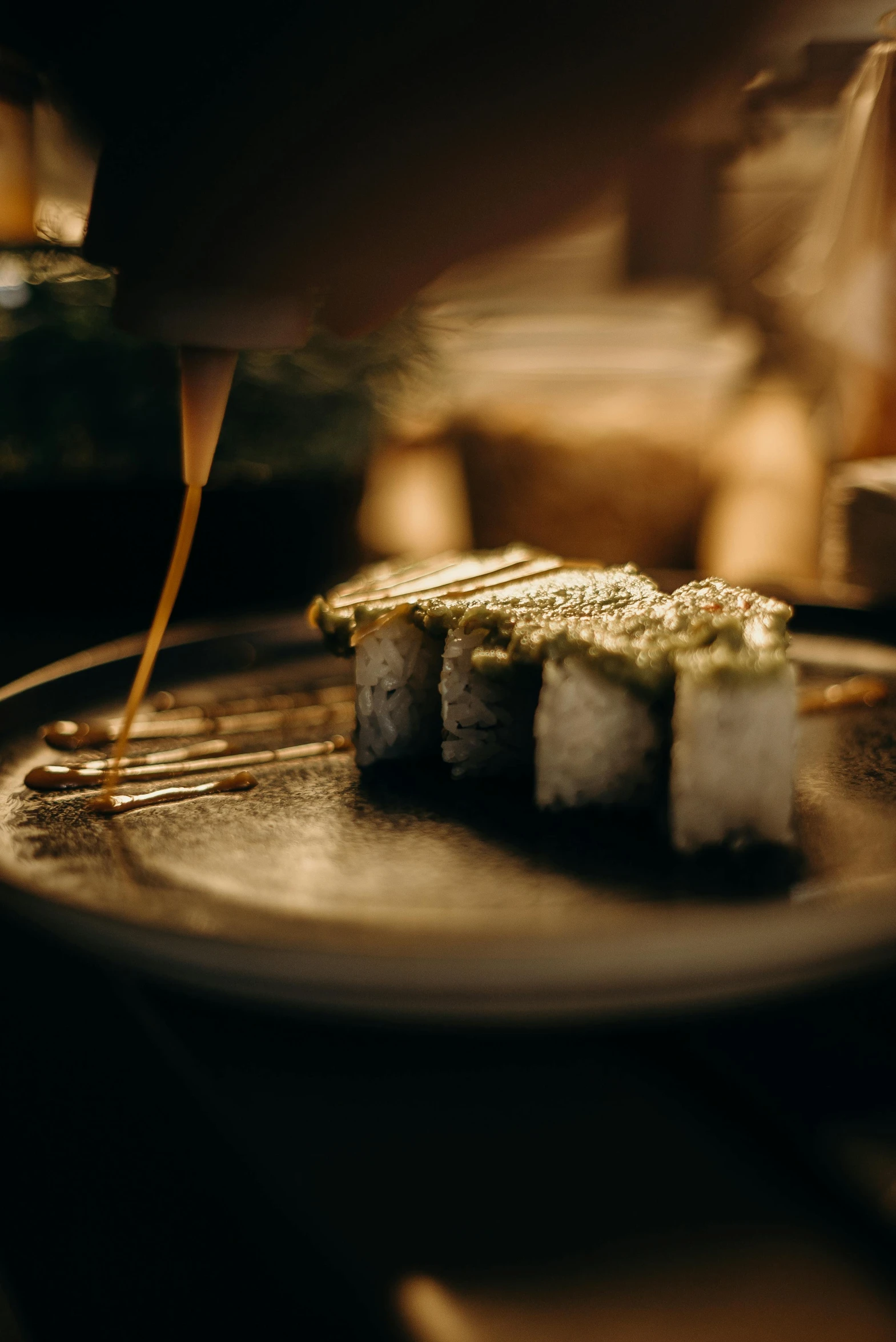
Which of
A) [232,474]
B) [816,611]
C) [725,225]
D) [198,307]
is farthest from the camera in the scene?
[725,225]

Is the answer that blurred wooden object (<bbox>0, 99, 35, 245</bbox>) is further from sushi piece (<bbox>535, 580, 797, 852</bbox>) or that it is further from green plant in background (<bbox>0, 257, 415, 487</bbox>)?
green plant in background (<bbox>0, 257, 415, 487</bbox>)

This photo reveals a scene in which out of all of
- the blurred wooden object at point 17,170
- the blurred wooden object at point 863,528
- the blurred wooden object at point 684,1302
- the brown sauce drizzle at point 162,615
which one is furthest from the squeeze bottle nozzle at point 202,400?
the blurred wooden object at point 863,528

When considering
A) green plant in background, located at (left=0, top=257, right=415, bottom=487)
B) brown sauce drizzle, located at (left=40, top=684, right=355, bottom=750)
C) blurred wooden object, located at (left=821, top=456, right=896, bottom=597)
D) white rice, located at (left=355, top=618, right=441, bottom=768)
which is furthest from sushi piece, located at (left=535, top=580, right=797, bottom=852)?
green plant in background, located at (left=0, top=257, right=415, bottom=487)

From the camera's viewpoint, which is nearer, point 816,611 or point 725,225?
point 816,611

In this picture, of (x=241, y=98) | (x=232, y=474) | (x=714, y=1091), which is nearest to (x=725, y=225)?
(x=232, y=474)

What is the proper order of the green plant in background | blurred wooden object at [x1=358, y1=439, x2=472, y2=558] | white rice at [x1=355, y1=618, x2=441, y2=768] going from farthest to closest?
blurred wooden object at [x1=358, y1=439, x2=472, y2=558]
the green plant in background
white rice at [x1=355, y1=618, x2=441, y2=768]

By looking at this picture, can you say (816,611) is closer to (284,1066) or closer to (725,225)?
(284,1066)

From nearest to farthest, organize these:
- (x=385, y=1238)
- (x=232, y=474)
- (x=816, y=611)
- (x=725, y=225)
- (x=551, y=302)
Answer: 1. (x=385, y=1238)
2. (x=816, y=611)
3. (x=232, y=474)
4. (x=725, y=225)
5. (x=551, y=302)

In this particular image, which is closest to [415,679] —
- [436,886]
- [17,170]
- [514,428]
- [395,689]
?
[395,689]
